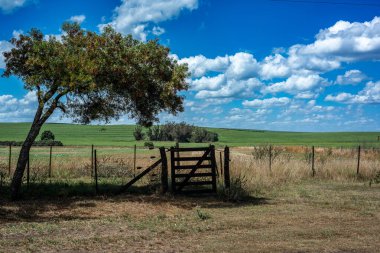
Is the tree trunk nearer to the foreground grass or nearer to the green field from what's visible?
the foreground grass

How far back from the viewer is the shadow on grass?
45.4ft

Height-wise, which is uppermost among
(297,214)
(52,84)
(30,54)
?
(30,54)

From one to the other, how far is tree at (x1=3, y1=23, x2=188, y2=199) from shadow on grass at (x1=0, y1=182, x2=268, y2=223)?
4.43 ft

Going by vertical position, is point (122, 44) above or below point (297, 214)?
above

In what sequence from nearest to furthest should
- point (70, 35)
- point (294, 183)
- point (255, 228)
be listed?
point (255, 228) < point (70, 35) < point (294, 183)

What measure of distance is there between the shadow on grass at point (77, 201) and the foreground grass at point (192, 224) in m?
0.03

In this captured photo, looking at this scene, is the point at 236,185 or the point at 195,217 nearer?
the point at 195,217

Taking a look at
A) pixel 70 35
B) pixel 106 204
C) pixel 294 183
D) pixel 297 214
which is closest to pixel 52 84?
pixel 70 35

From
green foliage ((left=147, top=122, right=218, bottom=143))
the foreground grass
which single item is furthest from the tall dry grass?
green foliage ((left=147, top=122, right=218, bottom=143))

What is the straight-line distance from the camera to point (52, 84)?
1594 centimetres

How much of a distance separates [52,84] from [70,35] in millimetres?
2399

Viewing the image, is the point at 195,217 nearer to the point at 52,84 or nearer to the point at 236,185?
the point at 236,185

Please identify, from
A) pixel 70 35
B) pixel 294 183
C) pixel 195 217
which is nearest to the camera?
pixel 195 217

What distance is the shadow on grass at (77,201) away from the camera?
13.8 metres
